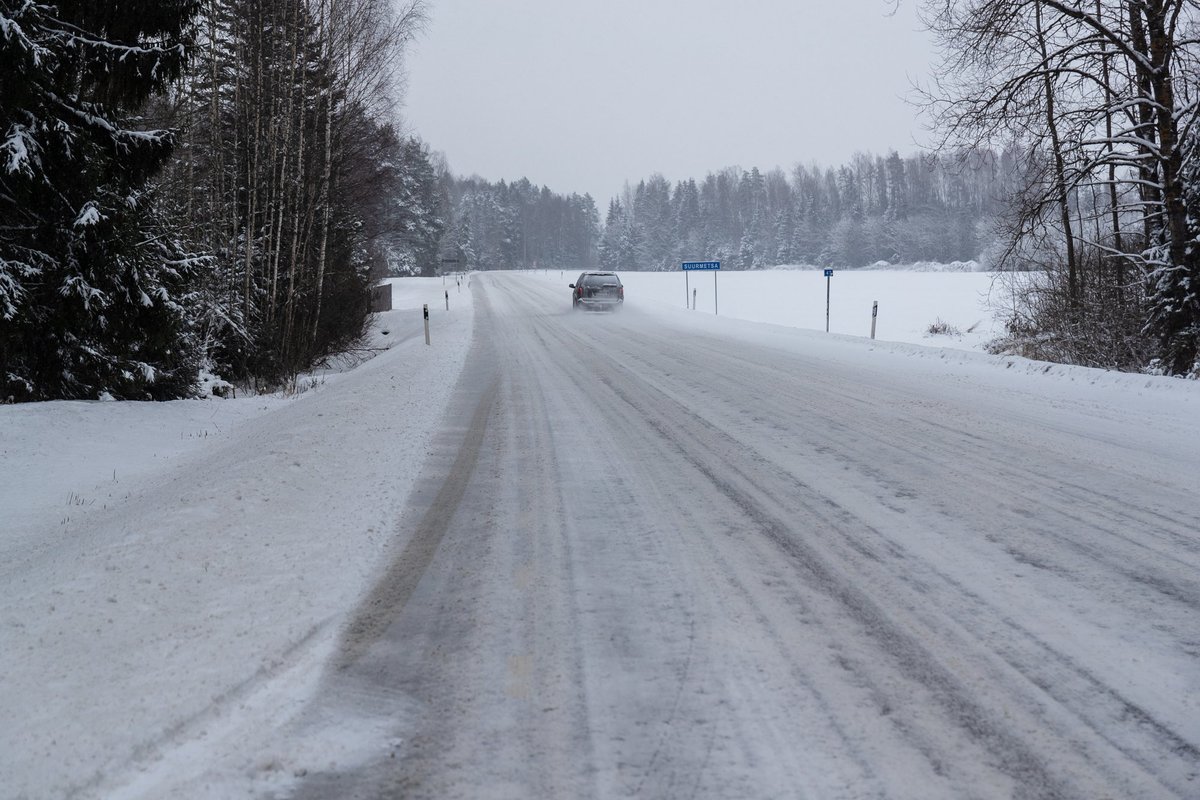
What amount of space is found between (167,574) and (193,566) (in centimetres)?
14

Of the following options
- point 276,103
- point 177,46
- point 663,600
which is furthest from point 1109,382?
point 276,103

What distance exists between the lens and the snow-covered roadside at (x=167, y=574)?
105 inches

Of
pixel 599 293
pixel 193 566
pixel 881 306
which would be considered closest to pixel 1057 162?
pixel 193 566

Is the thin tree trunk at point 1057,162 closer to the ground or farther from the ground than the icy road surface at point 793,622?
farther from the ground

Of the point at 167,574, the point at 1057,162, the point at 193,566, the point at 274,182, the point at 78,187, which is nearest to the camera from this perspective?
the point at 167,574

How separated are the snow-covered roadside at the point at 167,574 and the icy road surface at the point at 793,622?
1.16 ft

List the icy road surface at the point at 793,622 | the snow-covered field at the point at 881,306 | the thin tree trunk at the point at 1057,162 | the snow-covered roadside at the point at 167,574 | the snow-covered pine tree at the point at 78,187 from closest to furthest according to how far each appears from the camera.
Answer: the icy road surface at the point at 793,622, the snow-covered roadside at the point at 167,574, the snow-covered pine tree at the point at 78,187, the thin tree trunk at the point at 1057,162, the snow-covered field at the point at 881,306

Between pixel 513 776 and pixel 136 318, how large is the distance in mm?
9547

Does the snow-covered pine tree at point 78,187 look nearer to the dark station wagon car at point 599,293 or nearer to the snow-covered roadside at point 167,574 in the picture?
the snow-covered roadside at point 167,574

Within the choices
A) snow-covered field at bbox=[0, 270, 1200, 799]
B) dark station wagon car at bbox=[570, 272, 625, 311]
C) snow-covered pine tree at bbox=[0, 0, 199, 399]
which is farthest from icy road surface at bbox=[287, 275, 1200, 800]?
dark station wagon car at bbox=[570, 272, 625, 311]

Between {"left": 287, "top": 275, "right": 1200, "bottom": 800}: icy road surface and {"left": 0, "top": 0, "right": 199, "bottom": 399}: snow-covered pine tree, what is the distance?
529cm

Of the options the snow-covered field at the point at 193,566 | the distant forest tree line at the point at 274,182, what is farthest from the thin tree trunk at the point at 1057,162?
the snow-covered field at the point at 193,566

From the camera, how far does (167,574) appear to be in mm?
4113

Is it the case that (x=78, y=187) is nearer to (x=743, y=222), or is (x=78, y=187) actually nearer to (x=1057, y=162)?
(x=1057, y=162)
